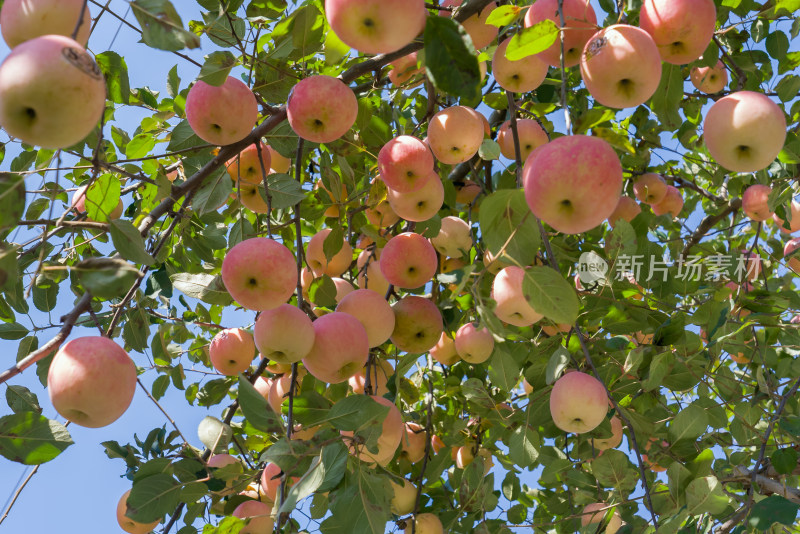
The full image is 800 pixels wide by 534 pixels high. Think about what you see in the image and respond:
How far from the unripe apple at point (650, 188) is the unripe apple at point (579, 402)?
1949mm

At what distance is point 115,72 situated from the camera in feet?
6.63

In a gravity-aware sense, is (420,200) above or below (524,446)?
above

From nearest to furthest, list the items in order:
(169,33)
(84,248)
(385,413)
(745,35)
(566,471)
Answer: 1. (169,33)
2. (385,413)
3. (566,471)
4. (84,248)
5. (745,35)

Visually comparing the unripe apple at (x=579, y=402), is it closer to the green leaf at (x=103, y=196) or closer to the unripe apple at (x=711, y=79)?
the green leaf at (x=103, y=196)

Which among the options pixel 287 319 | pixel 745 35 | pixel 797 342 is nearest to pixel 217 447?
pixel 287 319

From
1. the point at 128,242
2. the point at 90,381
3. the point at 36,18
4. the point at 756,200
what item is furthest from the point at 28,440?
the point at 756,200

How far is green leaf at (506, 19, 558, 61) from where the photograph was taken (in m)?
1.34

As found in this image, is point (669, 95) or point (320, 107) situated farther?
point (669, 95)

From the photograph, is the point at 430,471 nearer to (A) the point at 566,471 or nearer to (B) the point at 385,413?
(A) the point at 566,471

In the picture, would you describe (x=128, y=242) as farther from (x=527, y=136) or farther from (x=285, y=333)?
(x=527, y=136)

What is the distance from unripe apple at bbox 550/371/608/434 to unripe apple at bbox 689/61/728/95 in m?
1.96

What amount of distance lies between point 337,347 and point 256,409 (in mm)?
315

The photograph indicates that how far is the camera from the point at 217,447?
6.05ft

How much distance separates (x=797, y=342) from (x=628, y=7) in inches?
61.9
